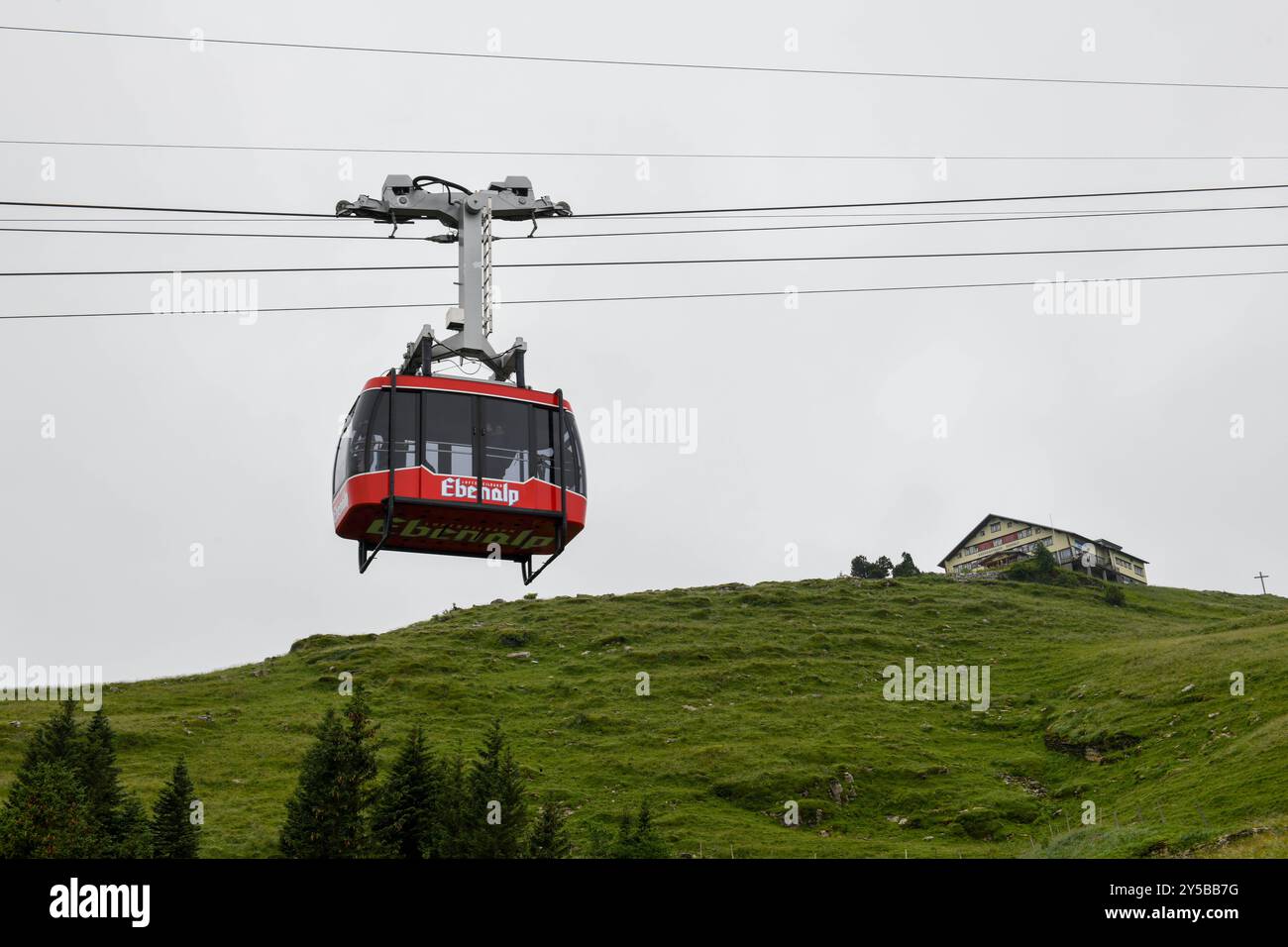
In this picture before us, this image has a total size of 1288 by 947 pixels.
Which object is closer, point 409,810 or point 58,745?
point 409,810

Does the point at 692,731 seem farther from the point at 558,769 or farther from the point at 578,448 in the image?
the point at 578,448

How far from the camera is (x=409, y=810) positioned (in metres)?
53.6

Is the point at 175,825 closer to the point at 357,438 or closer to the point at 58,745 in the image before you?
the point at 58,745

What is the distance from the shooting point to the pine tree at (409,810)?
2071 inches

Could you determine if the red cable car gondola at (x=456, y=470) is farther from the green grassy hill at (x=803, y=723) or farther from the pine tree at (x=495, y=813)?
the pine tree at (x=495, y=813)

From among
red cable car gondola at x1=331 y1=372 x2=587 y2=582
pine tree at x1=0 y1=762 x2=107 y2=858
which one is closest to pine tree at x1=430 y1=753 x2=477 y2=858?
pine tree at x1=0 y1=762 x2=107 y2=858

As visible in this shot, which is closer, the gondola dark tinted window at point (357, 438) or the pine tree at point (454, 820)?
the gondola dark tinted window at point (357, 438)

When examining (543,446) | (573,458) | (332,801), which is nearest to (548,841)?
(332,801)

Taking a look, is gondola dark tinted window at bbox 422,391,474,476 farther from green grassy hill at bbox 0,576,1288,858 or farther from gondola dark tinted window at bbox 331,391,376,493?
green grassy hill at bbox 0,576,1288,858

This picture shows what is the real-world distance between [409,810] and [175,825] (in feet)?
29.8

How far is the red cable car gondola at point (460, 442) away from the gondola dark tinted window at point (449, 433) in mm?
19

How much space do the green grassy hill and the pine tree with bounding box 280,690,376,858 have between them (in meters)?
5.08

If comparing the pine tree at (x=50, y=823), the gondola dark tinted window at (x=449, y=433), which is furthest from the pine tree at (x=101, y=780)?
the gondola dark tinted window at (x=449, y=433)

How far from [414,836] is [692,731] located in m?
30.3
